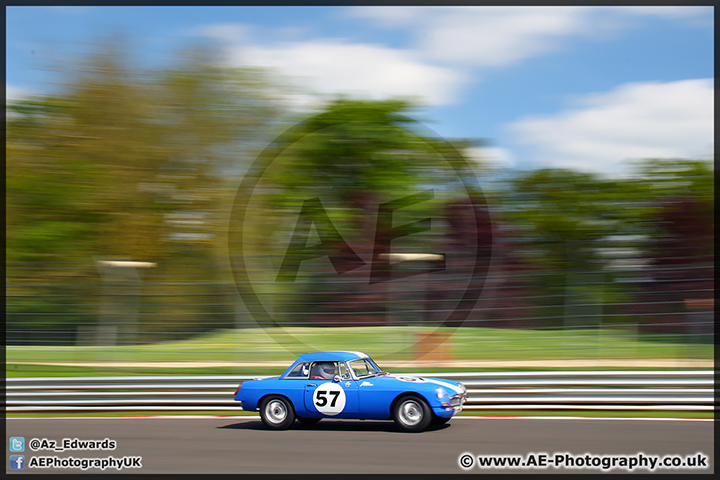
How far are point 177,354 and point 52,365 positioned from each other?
6.28 ft

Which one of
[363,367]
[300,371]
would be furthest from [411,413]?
[300,371]

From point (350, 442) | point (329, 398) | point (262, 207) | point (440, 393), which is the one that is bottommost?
point (350, 442)

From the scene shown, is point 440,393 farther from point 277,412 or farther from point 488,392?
point 488,392

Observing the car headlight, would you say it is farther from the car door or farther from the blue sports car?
the car door

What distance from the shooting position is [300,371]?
6992mm

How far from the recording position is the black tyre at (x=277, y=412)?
684cm

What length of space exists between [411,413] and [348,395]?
72cm

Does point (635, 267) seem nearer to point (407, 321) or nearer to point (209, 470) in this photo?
point (407, 321)

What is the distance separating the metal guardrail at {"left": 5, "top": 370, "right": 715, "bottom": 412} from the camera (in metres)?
7.85

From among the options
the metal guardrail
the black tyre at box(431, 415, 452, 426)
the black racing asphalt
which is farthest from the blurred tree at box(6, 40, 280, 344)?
the black tyre at box(431, 415, 452, 426)

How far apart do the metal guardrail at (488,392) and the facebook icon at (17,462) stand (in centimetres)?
349

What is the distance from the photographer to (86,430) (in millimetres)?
7062

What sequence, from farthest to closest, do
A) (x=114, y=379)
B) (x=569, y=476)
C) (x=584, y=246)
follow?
1. (x=584, y=246)
2. (x=114, y=379)
3. (x=569, y=476)

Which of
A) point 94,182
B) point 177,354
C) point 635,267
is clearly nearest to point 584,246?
point 635,267
